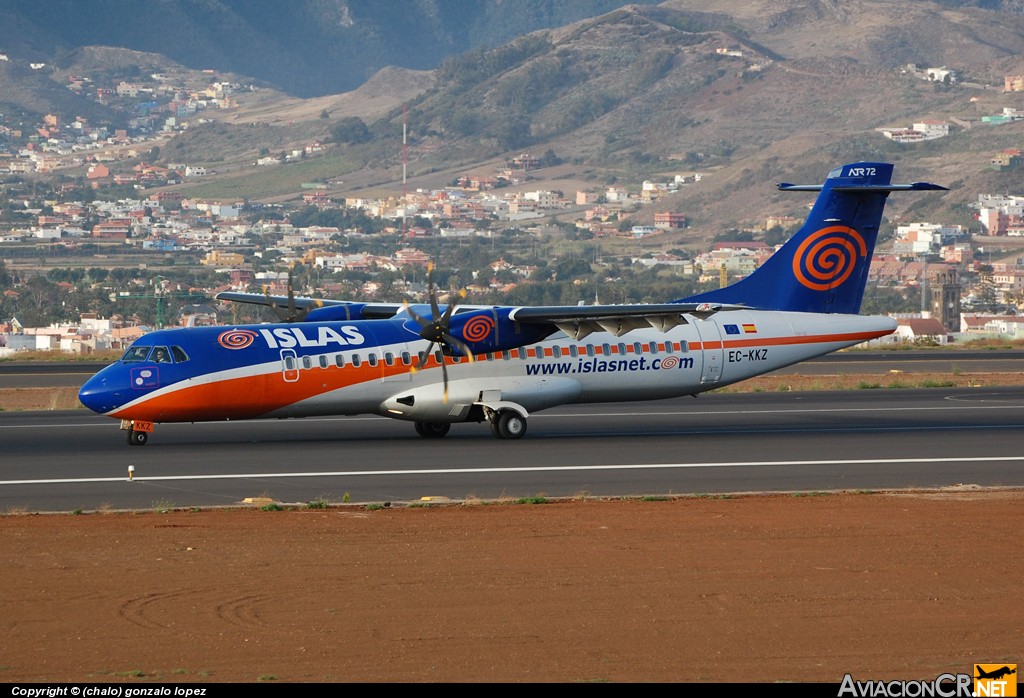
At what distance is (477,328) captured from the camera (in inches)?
1325

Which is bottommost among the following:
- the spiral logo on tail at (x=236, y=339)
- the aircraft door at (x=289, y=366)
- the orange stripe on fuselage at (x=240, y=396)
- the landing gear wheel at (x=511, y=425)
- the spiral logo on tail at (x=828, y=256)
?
the landing gear wheel at (x=511, y=425)

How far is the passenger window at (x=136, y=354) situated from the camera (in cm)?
3247

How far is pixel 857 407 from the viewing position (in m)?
42.0

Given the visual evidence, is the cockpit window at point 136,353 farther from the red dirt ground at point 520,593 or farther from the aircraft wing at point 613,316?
the red dirt ground at point 520,593

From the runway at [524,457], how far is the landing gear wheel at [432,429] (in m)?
0.36

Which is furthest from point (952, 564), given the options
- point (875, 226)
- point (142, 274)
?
point (142, 274)

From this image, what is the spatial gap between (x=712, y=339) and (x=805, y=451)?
5.48m

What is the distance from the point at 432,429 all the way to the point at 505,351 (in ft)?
8.50

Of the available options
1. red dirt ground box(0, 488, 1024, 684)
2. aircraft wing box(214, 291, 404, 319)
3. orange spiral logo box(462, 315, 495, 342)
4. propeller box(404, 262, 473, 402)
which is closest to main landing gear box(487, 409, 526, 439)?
propeller box(404, 262, 473, 402)

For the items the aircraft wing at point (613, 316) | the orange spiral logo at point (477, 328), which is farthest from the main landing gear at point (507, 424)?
the aircraft wing at point (613, 316)

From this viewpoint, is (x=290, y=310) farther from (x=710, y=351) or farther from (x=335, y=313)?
(x=710, y=351)

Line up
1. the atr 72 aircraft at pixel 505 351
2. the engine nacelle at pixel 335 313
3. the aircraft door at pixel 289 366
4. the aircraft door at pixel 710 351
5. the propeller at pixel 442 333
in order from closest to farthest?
the atr 72 aircraft at pixel 505 351
the aircraft door at pixel 289 366
the propeller at pixel 442 333
the aircraft door at pixel 710 351
the engine nacelle at pixel 335 313

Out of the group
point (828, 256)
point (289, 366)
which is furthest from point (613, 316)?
point (828, 256)

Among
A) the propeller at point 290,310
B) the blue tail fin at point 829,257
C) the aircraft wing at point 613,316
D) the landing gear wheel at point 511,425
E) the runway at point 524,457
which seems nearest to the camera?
the runway at point 524,457
